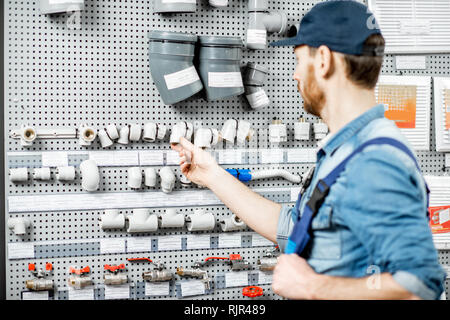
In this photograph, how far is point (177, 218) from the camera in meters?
2.10

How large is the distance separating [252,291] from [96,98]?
114cm

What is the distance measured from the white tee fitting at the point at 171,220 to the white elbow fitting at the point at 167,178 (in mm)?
112

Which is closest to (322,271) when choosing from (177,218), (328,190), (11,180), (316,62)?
(328,190)

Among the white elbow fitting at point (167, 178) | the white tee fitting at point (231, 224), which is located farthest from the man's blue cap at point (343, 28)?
the white tee fitting at point (231, 224)

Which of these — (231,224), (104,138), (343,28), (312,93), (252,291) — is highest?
(343,28)

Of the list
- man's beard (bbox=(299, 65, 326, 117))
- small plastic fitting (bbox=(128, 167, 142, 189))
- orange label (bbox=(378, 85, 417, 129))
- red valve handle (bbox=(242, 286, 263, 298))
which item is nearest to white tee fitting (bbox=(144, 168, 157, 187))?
small plastic fitting (bbox=(128, 167, 142, 189))

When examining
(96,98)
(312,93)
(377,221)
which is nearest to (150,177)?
(96,98)

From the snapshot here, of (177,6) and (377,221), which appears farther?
(177,6)

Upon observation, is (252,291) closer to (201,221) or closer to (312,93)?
(201,221)

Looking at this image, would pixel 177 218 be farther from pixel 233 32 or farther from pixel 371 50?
pixel 371 50

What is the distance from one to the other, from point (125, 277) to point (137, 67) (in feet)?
3.06

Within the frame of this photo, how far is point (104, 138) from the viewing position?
2.04 meters

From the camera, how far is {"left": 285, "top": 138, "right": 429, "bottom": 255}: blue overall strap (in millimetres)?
1104

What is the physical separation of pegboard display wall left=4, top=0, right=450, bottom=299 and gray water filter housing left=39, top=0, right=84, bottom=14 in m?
0.07
